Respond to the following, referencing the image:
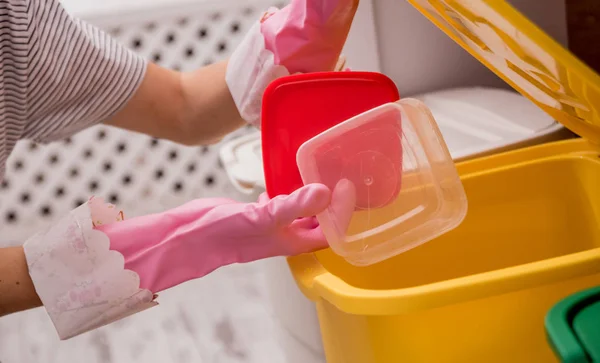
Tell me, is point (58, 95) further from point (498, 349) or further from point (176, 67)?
point (176, 67)

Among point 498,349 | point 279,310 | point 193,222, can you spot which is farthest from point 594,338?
point 279,310

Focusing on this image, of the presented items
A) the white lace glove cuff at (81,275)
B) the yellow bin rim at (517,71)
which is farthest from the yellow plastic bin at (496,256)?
the white lace glove cuff at (81,275)

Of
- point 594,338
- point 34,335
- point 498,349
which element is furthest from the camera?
point 34,335

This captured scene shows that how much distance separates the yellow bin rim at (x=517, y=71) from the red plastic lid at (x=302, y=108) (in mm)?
79

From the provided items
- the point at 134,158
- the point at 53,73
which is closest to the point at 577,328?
the point at 53,73

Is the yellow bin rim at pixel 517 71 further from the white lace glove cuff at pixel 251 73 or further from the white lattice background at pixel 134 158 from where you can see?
the white lattice background at pixel 134 158

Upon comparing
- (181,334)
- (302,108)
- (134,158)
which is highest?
(302,108)

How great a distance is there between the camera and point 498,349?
1.89 feet

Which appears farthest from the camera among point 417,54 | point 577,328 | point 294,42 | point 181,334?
point 181,334

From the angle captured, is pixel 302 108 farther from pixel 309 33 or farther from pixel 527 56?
pixel 527 56

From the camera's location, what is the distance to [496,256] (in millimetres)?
766

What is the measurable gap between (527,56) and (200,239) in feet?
1.02

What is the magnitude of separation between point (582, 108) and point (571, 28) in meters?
0.59

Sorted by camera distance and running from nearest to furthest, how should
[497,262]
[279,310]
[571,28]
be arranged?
[497,262] → [279,310] → [571,28]
